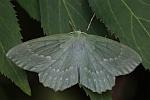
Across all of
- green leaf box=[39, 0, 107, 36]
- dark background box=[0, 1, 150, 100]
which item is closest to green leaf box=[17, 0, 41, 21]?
green leaf box=[39, 0, 107, 36]

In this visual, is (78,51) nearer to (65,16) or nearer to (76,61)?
(76,61)

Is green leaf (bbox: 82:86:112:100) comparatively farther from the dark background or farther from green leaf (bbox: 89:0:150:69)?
the dark background

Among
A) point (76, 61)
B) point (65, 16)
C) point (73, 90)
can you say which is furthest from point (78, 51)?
point (73, 90)

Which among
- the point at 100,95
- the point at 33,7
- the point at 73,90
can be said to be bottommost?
the point at 73,90

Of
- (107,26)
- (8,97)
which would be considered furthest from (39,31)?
(107,26)

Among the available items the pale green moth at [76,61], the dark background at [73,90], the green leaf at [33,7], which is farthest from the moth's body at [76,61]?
the dark background at [73,90]

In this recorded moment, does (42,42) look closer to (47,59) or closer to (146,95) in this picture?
(47,59)
